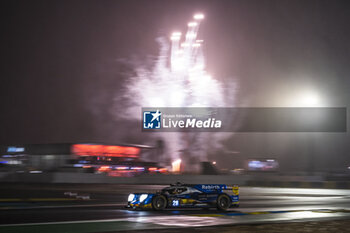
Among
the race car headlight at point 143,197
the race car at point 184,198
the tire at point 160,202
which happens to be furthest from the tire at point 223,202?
the race car headlight at point 143,197

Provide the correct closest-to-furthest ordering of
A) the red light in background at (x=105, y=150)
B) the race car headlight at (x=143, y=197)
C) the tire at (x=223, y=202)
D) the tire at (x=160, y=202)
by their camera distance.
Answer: the race car headlight at (x=143, y=197), the tire at (x=160, y=202), the tire at (x=223, y=202), the red light in background at (x=105, y=150)

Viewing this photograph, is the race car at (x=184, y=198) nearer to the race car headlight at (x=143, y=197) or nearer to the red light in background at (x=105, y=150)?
the race car headlight at (x=143, y=197)

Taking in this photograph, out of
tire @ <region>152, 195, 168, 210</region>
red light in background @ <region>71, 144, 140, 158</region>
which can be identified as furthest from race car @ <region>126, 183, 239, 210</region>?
red light in background @ <region>71, 144, 140, 158</region>

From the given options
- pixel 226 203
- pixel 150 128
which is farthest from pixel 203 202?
pixel 150 128

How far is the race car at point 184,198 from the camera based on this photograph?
15141mm

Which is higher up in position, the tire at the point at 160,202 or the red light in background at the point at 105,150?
the red light in background at the point at 105,150

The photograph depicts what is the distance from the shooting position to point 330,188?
1532 inches

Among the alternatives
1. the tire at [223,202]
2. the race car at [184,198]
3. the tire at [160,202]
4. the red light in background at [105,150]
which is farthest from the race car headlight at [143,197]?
the red light in background at [105,150]

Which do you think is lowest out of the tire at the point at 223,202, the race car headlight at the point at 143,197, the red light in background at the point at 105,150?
the tire at the point at 223,202

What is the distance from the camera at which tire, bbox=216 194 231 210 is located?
52.5 feet

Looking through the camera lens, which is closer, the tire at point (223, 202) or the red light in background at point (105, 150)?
the tire at point (223, 202)

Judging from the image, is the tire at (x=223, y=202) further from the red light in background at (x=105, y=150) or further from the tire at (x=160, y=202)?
the red light in background at (x=105, y=150)

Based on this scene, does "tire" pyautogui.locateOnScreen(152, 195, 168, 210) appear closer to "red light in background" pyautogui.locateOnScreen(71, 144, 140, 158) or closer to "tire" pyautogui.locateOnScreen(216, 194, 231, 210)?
"tire" pyautogui.locateOnScreen(216, 194, 231, 210)

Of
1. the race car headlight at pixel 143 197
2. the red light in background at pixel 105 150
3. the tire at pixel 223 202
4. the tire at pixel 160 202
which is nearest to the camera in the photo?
the race car headlight at pixel 143 197
